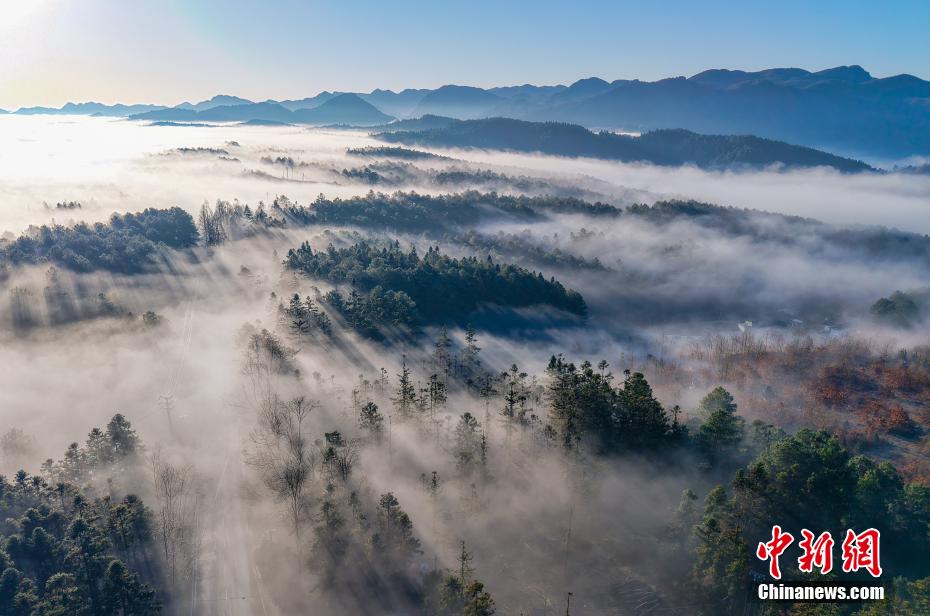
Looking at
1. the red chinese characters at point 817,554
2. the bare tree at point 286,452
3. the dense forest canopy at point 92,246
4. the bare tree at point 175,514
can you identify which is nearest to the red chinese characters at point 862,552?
the red chinese characters at point 817,554

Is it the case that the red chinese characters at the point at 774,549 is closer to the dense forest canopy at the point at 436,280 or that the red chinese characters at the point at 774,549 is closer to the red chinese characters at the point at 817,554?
the red chinese characters at the point at 817,554

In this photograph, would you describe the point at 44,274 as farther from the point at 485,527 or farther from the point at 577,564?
the point at 577,564

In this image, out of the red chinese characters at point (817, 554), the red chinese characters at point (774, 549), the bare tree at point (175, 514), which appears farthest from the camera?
the bare tree at point (175, 514)

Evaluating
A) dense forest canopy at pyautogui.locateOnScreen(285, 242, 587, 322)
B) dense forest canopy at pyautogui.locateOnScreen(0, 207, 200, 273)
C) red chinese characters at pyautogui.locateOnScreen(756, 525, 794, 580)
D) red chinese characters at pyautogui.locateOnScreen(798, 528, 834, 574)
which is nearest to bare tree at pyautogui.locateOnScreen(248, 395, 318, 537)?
red chinese characters at pyautogui.locateOnScreen(756, 525, 794, 580)

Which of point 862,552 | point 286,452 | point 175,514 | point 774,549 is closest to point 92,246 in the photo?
point 286,452

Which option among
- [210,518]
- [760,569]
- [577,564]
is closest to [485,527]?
[577,564]

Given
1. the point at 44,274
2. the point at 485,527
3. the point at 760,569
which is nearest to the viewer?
the point at 760,569
